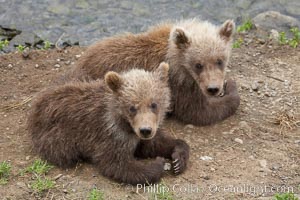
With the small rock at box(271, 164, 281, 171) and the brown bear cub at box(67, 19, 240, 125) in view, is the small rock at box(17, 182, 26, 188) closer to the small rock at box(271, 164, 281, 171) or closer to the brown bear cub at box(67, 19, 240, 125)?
the brown bear cub at box(67, 19, 240, 125)

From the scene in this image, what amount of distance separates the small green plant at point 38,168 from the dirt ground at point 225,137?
7cm

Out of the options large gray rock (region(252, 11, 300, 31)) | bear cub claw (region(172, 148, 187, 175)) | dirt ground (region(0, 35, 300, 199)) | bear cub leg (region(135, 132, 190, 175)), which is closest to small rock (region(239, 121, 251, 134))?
dirt ground (region(0, 35, 300, 199))

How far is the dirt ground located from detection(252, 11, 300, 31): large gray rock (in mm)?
935

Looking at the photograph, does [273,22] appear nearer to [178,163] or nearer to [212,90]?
[212,90]

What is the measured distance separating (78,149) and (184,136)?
135cm

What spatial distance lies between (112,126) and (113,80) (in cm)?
51

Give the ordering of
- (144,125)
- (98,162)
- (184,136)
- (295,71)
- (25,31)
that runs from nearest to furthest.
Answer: (144,125) < (98,162) < (184,136) < (295,71) < (25,31)

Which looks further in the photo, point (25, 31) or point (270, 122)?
point (25, 31)

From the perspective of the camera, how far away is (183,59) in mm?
8688

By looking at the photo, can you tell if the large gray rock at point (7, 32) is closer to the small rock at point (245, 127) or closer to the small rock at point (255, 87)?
the small rock at point (255, 87)

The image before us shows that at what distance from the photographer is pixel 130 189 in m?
7.50

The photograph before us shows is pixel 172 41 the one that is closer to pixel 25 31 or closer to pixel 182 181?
pixel 182 181

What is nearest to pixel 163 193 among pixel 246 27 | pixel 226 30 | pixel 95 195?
pixel 95 195

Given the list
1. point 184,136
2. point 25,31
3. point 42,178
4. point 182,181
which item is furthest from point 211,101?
point 25,31
